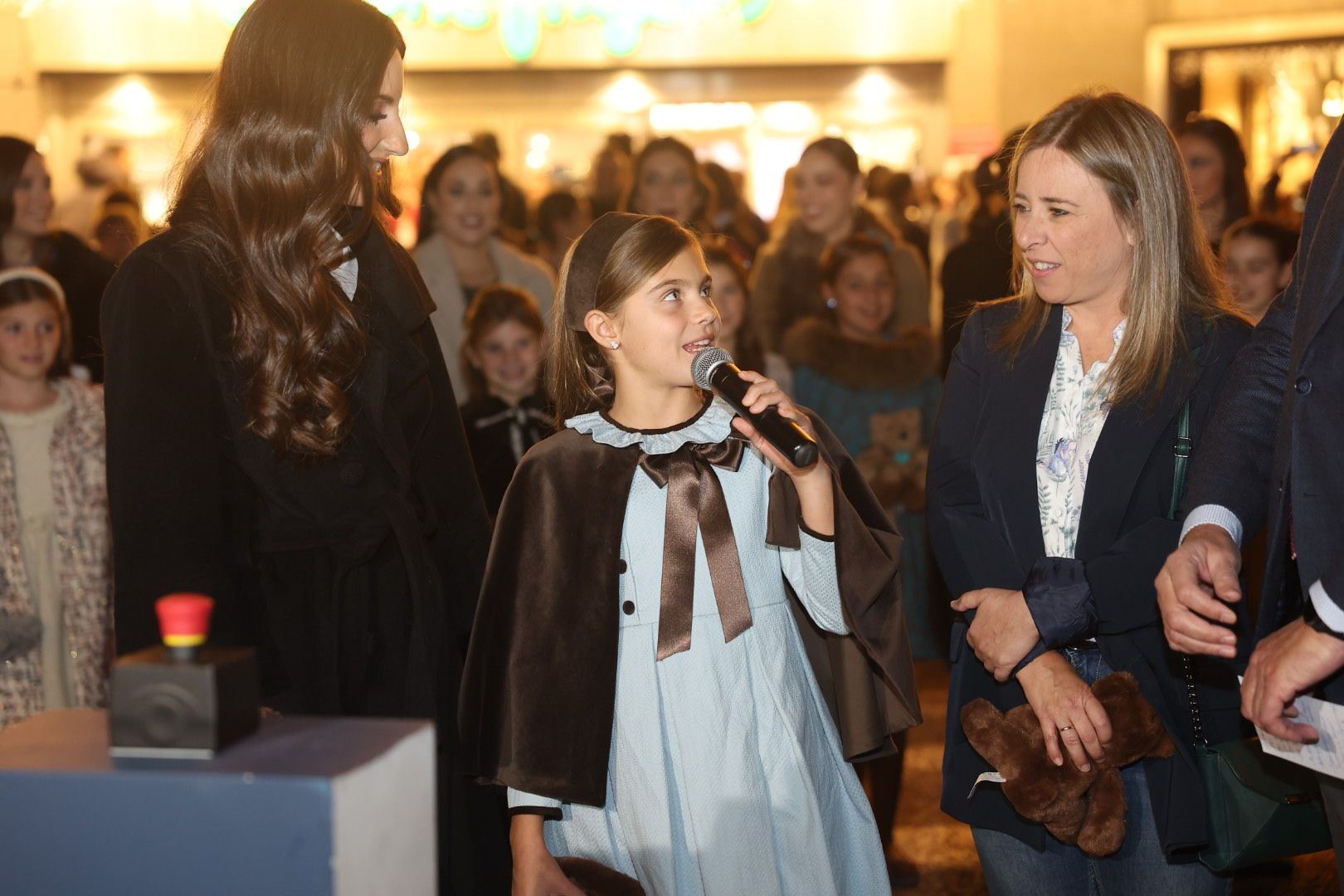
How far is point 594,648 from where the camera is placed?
7.03 ft

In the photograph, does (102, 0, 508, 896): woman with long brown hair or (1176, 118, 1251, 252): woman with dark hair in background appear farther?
(1176, 118, 1251, 252): woman with dark hair in background

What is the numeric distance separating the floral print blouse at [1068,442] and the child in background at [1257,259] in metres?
2.48

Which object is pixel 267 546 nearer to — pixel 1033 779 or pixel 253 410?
pixel 253 410

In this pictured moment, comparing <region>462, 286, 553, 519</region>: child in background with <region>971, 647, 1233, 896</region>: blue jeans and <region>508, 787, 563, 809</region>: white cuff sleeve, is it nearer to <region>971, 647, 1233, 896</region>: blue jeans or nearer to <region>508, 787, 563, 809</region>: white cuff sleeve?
<region>508, 787, 563, 809</region>: white cuff sleeve

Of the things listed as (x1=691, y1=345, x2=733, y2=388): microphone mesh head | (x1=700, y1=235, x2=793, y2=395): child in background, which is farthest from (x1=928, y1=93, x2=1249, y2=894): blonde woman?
(x1=700, y1=235, x2=793, y2=395): child in background

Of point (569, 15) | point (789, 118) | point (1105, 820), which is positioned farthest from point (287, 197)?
point (789, 118)

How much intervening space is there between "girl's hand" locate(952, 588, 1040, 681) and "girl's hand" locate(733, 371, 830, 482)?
33 cm

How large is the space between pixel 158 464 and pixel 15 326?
2.59m

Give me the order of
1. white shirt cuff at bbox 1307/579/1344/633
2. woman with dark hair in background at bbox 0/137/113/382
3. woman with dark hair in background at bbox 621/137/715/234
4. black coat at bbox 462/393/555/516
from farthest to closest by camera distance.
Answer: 1. woman with dark hair in background at bbox 621/137/715/234
2. woman with dark hair in background at bbox 0/137/113/382
3. black coat at bbox 462/393/555/516
4. white shirt cuff at bbox 1307/579/1344/633

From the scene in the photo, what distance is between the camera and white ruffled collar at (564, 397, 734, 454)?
2.25 meters

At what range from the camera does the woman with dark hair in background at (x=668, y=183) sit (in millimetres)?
5582

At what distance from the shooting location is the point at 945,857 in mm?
3863

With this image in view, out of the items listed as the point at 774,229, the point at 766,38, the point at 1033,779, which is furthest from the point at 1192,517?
the point at 766,38

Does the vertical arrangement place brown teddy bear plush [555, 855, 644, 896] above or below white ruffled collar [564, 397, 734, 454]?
below
